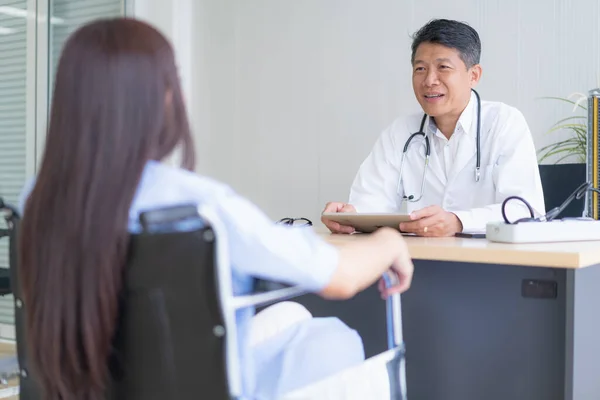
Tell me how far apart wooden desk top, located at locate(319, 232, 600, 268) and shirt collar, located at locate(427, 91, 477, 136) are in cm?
100

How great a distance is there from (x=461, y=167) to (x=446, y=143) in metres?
0.12

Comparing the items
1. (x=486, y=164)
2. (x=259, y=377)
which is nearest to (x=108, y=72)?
(x=259, y=377)

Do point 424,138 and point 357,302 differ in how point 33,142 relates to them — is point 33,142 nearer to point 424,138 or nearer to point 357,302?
point 424,138

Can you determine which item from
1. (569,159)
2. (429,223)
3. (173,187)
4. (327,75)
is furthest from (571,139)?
(173,187)

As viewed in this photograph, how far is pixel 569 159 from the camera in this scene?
10.6 ft

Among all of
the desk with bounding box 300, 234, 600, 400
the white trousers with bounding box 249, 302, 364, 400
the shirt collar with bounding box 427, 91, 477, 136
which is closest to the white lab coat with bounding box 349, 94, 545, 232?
the shirt collar with bounding box 427, 91, 477, 136

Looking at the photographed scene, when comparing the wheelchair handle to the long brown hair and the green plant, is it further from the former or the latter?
the green plant

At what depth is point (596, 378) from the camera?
1.42m

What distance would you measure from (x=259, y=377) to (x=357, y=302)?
2.06 ft

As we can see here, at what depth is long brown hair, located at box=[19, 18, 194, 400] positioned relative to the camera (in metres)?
0.83

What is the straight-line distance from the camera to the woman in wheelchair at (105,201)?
828 mm

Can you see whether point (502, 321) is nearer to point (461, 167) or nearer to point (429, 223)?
point (429, 223)

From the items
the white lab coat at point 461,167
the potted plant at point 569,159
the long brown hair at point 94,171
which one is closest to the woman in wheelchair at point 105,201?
the long brown hair at point 94,171

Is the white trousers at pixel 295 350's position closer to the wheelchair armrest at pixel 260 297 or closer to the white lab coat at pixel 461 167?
the wheelchair armrest at pixel 260 297
